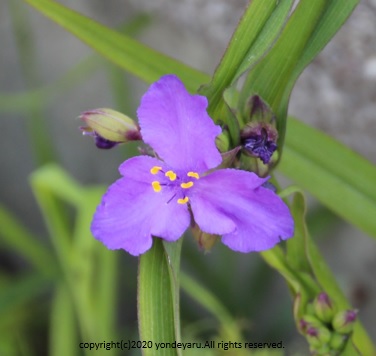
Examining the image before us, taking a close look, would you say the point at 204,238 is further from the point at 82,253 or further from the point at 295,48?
the point at 82,253

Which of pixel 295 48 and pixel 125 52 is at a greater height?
pixel 295 48

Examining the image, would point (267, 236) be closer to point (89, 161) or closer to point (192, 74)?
point (192, 74)

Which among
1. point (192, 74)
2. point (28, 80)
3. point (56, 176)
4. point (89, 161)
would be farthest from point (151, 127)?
point (89, 161)

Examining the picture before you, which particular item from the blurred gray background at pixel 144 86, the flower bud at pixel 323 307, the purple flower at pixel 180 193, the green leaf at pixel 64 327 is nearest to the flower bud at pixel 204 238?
the purple flower at pixel 180 193

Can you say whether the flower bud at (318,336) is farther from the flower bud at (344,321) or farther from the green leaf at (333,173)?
the green leaf at (333,173)

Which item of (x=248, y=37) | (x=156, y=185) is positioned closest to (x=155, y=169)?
(x=156, y=185)

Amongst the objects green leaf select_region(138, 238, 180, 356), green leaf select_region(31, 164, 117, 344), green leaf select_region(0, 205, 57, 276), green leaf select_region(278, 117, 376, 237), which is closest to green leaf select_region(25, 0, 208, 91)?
green leaf select_region(278, 117, 376, 237)
